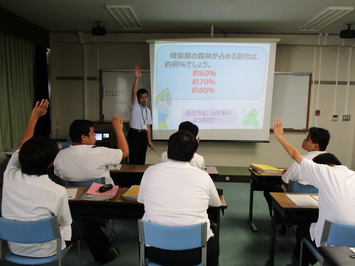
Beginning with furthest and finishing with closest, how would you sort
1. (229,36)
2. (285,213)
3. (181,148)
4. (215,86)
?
(229,36), (215,86), (285,213), (181,148)

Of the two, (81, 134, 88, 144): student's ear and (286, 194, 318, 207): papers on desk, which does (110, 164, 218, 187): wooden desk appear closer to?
(81, 134, 88, 144): student's ear

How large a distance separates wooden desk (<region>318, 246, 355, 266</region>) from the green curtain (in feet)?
14.4

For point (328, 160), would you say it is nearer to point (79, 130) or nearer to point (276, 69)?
point (79, 130)

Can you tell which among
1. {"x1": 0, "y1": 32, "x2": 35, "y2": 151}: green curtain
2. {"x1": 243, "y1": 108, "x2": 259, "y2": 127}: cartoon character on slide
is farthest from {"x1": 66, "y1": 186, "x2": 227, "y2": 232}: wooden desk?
{"x1": 243, "y1": 108, "x2": 259, "y2": 127}: cartoon character on slide

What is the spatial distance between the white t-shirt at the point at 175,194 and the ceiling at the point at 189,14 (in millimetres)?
2844

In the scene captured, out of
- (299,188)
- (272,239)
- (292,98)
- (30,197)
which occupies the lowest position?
(272,239)

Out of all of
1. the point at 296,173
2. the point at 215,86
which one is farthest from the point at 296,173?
the point at 215,86

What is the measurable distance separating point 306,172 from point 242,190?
2.67 metres

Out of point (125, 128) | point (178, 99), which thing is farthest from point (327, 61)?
point (125, 128)

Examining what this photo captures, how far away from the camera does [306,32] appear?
4.71m

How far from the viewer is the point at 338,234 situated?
1.44 meters

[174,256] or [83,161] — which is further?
[83,161]

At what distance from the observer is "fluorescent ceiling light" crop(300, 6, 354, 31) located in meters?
3.57

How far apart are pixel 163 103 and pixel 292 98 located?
8.25 ft
